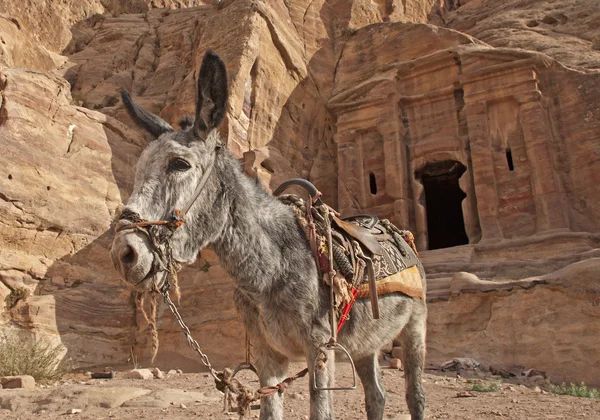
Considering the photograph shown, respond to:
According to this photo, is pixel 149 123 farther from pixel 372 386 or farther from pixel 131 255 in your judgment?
pixel 372 386

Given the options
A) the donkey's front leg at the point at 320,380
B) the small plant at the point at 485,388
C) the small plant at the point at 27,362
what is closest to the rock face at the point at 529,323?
the small plant at the point at 485,388

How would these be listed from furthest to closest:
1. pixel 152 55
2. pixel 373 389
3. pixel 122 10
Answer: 1. pixel 122 10
2. pixel 152 55
3. pixel 373 389

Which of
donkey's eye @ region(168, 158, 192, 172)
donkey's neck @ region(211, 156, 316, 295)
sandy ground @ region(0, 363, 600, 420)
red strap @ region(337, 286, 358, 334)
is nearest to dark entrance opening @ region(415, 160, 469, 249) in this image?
sandy ground @ region(0, 363, 600, 420)

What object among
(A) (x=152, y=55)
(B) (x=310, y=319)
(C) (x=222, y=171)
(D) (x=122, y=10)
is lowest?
(B) (x=310, y=319)

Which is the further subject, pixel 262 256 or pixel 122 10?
pixel 122 10

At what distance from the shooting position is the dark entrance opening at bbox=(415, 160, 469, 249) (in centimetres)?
2236

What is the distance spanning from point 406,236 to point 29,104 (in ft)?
41.2

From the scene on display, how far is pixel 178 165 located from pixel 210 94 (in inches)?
17.6

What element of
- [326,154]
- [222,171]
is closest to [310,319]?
[222,171]

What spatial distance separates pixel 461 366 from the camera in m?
10.5

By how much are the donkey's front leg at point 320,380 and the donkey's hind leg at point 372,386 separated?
142 centimetres

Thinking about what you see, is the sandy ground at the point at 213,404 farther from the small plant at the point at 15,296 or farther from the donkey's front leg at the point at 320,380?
the small plant at the point at 15,296

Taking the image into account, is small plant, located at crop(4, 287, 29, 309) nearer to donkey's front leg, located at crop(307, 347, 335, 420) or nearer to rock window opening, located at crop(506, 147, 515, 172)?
donkey's front leg, located at crop(307, 347, 335, 420)

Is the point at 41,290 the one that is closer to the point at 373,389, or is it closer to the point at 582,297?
the point at 373,389
